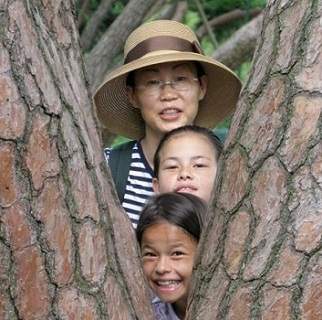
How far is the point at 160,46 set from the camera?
111 inches

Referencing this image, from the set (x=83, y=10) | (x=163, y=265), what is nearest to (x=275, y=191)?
(x=163, y=265)

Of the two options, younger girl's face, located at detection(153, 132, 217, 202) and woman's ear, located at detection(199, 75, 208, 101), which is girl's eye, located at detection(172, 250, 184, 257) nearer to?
younger girl's face, located at detection(153, 132, 217, 202)

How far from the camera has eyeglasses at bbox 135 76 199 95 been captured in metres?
2.75

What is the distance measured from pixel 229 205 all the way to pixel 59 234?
252mm

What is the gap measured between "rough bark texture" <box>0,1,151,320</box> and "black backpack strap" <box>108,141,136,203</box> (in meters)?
1.25

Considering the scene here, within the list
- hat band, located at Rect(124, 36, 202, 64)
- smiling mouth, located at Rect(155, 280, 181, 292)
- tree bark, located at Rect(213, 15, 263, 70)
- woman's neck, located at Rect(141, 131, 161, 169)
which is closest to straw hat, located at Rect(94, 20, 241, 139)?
hat band, located at Rect(124, 36, 202, 64)

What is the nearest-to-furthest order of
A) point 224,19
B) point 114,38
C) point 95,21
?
point 114,38, point 95,21, point 224,19

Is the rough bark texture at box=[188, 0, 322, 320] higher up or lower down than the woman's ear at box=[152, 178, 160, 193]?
lower down

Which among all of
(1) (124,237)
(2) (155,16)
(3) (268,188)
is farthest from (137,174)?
(2) (155,16)

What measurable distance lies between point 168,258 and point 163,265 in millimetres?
36

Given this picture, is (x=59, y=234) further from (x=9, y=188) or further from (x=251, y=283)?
(x=251, y=283)

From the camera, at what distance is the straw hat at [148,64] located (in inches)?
110

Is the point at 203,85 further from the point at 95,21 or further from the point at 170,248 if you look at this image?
the point at 95,21

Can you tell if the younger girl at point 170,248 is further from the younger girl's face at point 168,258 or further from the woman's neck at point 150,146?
the woman's neck at point 150,146
